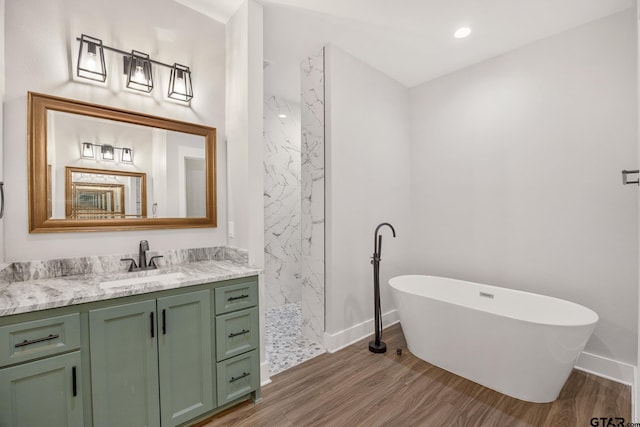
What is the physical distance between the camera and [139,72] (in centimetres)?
205

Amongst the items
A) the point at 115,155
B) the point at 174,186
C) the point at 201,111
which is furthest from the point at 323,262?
the point at 115,155

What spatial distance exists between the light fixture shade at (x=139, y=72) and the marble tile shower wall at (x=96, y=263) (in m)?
1.17

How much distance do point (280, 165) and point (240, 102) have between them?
1760 mm

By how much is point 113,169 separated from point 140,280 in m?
0.80

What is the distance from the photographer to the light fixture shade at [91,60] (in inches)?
72.4

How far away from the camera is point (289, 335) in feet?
10.2

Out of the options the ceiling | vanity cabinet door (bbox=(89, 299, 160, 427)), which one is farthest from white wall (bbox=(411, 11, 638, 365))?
vanity cabinet door (bbox=(89, 299, 160, 427))

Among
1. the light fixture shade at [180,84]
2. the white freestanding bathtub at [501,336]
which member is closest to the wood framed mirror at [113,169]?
the light fixture shade at [180,84]

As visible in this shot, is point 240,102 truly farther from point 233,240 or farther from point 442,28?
point 442,28

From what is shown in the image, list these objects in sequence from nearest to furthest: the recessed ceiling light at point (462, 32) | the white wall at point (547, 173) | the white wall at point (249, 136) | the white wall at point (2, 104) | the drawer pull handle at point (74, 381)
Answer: the drawer pull handle at point (74, 381)
the white wall at point (2, 104)
the white wall at point (249, 136)
the white wall at point (547, 173)
the recessed ceiling light at point (462, 32)

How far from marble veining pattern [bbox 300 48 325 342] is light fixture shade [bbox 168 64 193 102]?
1.17m

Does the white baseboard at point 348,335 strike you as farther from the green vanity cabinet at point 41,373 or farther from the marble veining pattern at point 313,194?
the green vanity cabinet at point 41,373

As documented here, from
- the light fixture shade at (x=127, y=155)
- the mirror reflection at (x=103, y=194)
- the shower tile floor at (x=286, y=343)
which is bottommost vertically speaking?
the shower tile floor at (x=286, y=343)

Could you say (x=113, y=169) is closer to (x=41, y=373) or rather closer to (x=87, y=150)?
(x=87, y=150)
